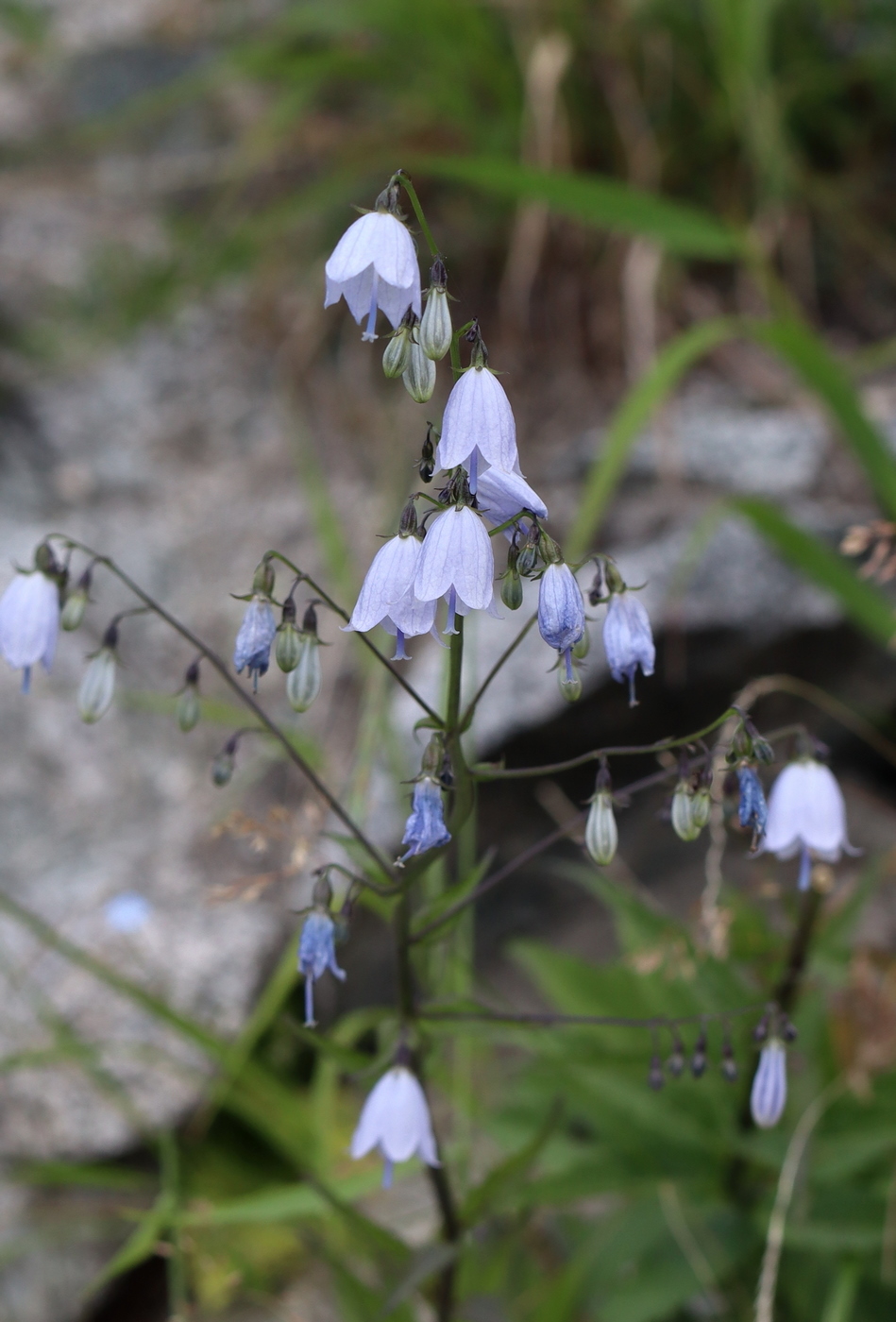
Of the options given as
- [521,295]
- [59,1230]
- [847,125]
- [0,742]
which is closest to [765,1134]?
[59,1230]

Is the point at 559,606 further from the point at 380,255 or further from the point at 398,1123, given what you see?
the point at 398,1123

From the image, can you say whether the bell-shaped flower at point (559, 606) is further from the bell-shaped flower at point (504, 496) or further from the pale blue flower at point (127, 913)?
the pale blue flower at point (127, 913)

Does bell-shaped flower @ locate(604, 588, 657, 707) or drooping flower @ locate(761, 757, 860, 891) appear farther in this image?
drooping flower @ locate(761, 757, 860, 891)

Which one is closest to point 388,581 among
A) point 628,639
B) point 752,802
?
point 628,639

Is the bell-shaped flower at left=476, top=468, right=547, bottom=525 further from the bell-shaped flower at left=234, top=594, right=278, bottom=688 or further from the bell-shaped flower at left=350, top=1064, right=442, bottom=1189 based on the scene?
the bell-shaped flower at left=350, top=1064, right=442, bottom=1189

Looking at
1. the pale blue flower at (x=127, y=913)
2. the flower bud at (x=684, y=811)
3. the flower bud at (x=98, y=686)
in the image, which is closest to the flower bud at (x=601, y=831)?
the flower bud at (x=684, y=811)

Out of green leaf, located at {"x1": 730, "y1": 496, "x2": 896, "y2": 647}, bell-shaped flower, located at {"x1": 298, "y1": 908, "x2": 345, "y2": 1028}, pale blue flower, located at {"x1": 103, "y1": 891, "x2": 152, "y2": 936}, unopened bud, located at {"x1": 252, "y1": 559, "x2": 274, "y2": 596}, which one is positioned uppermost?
green leaf, located at {"x1": 730, "y1": 496, "x2": 896, "y2": 647}

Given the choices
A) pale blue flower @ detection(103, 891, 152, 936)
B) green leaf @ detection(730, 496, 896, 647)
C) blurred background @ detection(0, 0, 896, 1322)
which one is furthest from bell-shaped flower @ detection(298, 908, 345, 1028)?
green leaf @ detection(730, 496, 896, 647)

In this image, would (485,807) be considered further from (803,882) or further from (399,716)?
(803,882)
